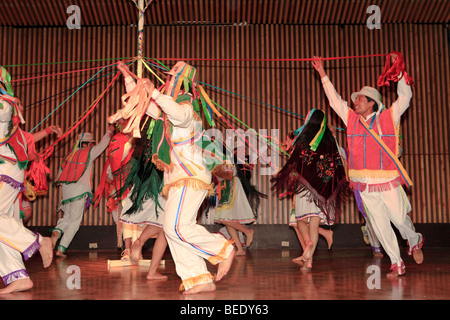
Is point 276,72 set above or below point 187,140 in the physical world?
above

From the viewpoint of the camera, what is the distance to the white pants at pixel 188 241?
3.74 metres

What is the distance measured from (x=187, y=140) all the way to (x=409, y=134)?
5791mm

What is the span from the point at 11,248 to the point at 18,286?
289mm

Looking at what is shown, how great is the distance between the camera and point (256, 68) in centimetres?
875

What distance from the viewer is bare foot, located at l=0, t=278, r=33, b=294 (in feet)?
12.0

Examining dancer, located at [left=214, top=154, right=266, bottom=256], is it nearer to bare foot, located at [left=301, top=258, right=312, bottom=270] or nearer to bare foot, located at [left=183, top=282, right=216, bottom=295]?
bare foot, located at [left=301, top=258, right=312, bottom=270]

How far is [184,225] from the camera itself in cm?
376

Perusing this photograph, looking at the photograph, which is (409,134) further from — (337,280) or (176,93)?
(176,93)

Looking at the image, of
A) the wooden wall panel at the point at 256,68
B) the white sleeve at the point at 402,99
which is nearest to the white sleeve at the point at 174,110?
the white sleeve at the point at 402,99

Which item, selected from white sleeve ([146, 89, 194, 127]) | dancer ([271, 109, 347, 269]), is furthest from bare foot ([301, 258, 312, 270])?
white sleeve ([146, 89, 194, 127])

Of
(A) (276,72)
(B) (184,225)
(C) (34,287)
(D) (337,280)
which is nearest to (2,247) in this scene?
(C) (34,287)

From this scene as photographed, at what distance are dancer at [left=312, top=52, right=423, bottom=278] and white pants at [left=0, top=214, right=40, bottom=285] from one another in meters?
2.95

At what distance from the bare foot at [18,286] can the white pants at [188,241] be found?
1086mm

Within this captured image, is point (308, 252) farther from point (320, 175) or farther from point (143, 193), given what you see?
point (143, 193)
